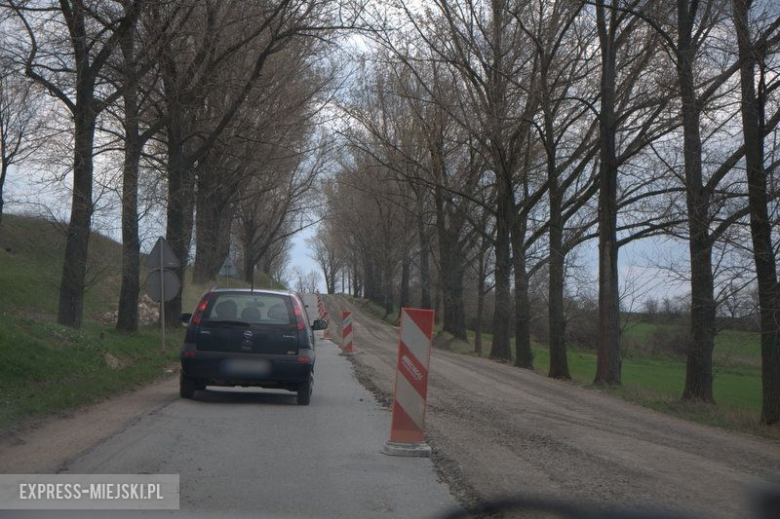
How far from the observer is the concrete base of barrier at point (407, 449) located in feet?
26.5

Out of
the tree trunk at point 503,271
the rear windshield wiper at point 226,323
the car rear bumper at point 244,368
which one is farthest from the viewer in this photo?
the tree trunk at point 503,271

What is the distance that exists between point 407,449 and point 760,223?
872 centimetres

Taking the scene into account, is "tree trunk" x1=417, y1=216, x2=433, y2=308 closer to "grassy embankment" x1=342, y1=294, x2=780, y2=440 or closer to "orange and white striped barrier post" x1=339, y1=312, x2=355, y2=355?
"grassy embankment" x1=342, y1=294, x2=780, y2=440

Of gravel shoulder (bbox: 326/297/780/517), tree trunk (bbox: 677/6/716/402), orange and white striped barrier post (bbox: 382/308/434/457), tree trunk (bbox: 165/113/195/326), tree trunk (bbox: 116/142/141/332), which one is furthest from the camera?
tree trunk (bbox: 165/113/195/326)

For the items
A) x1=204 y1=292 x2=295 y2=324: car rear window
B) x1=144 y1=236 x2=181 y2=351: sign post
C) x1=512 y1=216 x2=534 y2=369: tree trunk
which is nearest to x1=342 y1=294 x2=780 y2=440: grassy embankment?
x1=512 y1=216 x2=534 y2=369: tree trunk

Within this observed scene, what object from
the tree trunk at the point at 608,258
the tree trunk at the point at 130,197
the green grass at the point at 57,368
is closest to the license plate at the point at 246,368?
the green grass at the point at 57,368

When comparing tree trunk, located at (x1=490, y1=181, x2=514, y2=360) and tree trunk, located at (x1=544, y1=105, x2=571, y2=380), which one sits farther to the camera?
tree trunk, located at (x1=490, y1=181, x2=514, y2=360)

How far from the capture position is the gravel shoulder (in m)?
6.74

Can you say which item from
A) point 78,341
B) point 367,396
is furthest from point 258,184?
point 367,396

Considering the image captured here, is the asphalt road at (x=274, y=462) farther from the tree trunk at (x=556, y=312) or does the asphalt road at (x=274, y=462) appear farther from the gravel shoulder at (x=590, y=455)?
the tree trunk at (x=556, y=312)

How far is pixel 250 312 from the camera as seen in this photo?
39.2 ft

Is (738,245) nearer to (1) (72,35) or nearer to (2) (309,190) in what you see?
(1) (72,35)

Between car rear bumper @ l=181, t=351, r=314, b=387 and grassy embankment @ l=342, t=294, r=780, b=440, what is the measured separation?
7.28 m

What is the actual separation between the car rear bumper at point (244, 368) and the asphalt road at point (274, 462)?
427 mm
